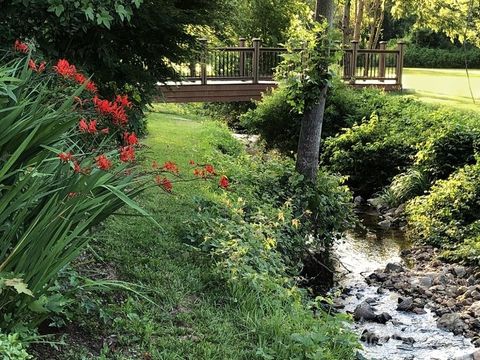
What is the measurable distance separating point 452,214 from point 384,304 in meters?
3.11

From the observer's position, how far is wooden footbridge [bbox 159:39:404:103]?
17609 mm

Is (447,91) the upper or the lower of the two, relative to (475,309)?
upper

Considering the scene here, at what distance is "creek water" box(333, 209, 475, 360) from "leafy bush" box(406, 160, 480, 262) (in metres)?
0.43

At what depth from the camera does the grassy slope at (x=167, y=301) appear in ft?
10.8

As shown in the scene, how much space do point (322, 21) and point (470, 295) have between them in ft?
13.2

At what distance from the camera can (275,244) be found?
5.52 meters

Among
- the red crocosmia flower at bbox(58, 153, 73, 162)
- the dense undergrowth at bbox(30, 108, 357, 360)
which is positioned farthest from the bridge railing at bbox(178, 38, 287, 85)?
the red crocosmia flower at bbox(58, 153, 73, 162)

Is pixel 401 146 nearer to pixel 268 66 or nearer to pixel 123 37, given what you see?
pixel 123 37

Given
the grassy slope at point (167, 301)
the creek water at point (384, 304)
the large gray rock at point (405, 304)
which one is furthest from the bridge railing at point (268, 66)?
the grassy slope at point (167, 301)

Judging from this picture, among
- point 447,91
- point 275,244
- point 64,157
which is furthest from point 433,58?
point 64,157

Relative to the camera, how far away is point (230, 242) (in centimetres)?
470

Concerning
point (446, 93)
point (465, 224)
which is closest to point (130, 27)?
point (465, 224)

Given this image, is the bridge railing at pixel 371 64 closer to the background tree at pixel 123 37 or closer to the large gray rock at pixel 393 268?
the large gray rock at pixel 393 268

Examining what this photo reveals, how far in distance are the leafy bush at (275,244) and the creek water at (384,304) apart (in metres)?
0.68
